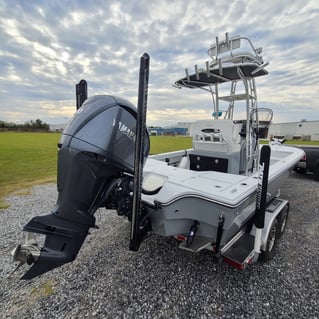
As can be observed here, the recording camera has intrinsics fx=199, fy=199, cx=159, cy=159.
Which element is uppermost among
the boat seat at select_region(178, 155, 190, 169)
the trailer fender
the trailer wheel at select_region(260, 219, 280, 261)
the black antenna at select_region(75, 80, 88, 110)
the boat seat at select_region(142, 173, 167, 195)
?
the black antenna at select_region(75, 80, 88, 110)

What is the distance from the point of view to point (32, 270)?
1.23m

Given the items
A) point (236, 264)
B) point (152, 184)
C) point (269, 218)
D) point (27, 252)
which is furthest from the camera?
point (269, 218)

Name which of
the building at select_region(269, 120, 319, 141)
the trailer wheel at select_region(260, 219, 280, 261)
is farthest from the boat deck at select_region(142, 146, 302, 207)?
the building at select_region(269, 120, 319, 141)

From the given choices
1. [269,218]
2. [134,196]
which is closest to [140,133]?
[134,196]

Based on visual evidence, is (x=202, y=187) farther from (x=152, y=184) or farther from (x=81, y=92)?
(x=81, y=92)

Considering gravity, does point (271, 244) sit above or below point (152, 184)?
below

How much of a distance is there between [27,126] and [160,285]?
5945cm

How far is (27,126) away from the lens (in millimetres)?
50250

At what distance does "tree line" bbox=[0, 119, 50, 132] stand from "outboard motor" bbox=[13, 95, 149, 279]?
56758 millimetres

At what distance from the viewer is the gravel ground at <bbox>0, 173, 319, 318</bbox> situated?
5.47ft

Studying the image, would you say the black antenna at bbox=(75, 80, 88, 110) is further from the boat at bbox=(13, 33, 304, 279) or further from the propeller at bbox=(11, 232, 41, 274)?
the propeller at bbox=(11, 232, 41, 274)

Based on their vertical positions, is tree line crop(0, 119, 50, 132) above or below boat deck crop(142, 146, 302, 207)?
above

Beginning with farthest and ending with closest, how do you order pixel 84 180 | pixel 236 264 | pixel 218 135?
pixel 218 135, pixel 236 264, pixel 84 180

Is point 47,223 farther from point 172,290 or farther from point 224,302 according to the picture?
point 224,302
